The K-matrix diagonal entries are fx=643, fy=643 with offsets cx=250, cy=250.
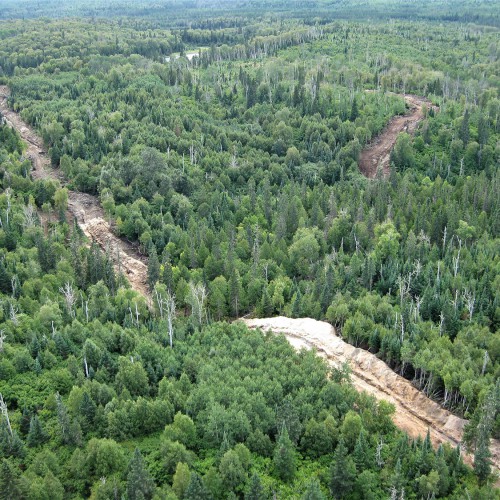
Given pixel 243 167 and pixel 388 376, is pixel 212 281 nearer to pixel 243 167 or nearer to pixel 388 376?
pixel 388 376

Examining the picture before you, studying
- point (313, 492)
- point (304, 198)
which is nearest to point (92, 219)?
point (304, 198)

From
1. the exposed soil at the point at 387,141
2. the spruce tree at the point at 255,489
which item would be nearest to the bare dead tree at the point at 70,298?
the spruce tree at the point at 255,489

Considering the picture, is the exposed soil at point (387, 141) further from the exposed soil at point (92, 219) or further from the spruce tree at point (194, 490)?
the spruce tree at point (194, 490)

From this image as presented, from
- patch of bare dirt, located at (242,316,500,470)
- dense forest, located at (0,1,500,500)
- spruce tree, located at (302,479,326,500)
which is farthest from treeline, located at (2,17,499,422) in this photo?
spruce tree, located at (302,479,326,500)

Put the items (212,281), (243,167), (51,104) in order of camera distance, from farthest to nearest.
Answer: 1. (51,104)
2. (243,167)
3. (212,281)

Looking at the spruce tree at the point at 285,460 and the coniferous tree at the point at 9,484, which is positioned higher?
the coniferous tree at the point at 9,484

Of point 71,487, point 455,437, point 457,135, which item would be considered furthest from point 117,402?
point 457,135
